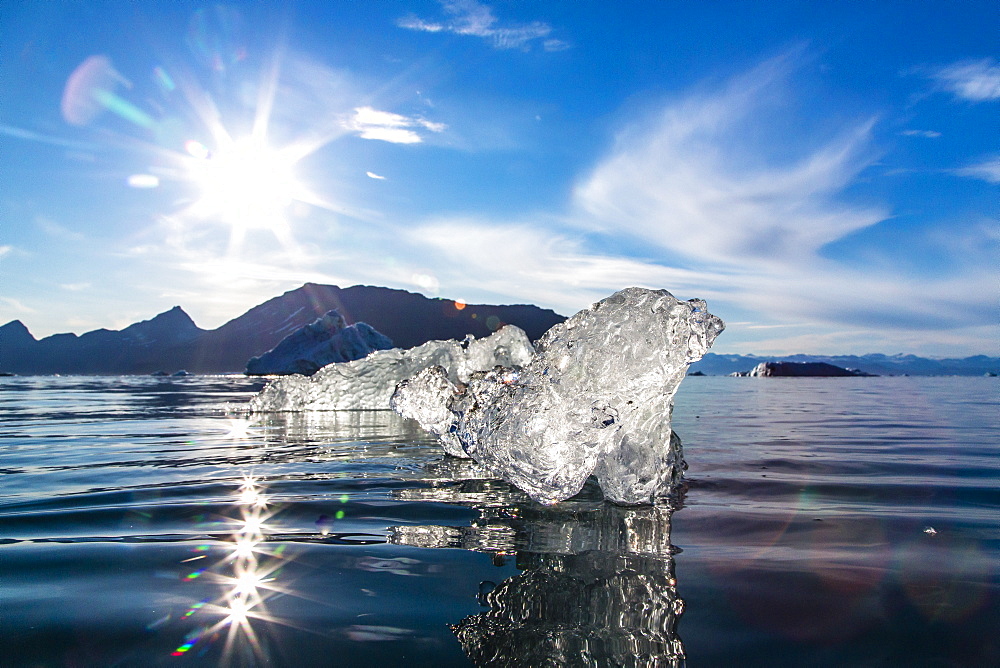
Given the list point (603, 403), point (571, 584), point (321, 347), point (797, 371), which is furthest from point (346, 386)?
point (797, 371)

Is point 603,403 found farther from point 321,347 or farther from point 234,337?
point 234,337

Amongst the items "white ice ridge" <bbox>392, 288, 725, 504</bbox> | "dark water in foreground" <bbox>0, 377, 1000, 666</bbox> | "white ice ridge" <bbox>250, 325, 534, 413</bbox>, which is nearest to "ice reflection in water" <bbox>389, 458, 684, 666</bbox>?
"dark water in foreground" <bbox>0, 377, 1000, 666</bbox>

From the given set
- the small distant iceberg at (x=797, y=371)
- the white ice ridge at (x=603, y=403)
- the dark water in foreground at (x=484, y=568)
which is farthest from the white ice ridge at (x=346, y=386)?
the small distant iceberg at (x=797, y=371)

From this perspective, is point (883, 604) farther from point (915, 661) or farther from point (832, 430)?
point (832, 430)

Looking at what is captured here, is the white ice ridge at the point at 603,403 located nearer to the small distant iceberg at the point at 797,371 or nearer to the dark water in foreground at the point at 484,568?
the dark water in foreground at the point at 484,568

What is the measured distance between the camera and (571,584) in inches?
81.0

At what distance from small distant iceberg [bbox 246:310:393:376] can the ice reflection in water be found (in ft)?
132

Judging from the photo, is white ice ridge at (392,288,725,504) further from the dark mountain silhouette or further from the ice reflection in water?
the dark mountain silhouette

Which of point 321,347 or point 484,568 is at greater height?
point 321,347

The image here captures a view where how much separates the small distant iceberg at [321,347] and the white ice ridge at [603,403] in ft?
130

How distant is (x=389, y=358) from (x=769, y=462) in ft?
A: 28.2

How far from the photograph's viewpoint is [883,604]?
1.91 meters

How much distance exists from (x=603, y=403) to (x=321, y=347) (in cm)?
4356

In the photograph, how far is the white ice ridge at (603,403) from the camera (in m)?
3.35
